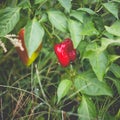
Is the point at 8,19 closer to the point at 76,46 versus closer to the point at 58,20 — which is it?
the point at 58,20

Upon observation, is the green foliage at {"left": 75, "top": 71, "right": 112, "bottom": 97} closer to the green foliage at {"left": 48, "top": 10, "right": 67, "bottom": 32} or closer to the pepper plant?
the pepper plant

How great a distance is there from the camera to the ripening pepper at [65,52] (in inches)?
57.9

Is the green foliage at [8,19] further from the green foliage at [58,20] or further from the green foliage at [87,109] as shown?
the green foliage at [87,109]

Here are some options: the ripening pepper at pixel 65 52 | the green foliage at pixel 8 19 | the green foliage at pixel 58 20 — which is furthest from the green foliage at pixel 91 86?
the green foliage at pixel 8 19

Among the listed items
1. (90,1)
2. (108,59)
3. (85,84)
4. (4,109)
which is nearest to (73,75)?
(85,84)

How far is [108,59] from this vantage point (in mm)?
1344

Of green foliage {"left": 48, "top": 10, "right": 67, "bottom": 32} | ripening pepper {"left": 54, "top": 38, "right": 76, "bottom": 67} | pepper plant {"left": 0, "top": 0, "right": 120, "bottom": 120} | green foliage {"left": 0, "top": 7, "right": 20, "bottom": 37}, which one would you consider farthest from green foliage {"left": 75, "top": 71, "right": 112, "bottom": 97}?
green foliage {"left": 0, "top": 7, "right": 20, "bottom": 37}

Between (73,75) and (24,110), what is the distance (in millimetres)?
274

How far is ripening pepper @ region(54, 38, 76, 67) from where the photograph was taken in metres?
1.47

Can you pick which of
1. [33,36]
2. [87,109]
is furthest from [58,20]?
[87,109]

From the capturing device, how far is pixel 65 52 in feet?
4.83

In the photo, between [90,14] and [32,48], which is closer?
[32,48]

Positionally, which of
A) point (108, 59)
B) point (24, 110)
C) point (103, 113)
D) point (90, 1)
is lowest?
point (103, 113)

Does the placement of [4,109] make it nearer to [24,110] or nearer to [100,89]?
[24,110]
